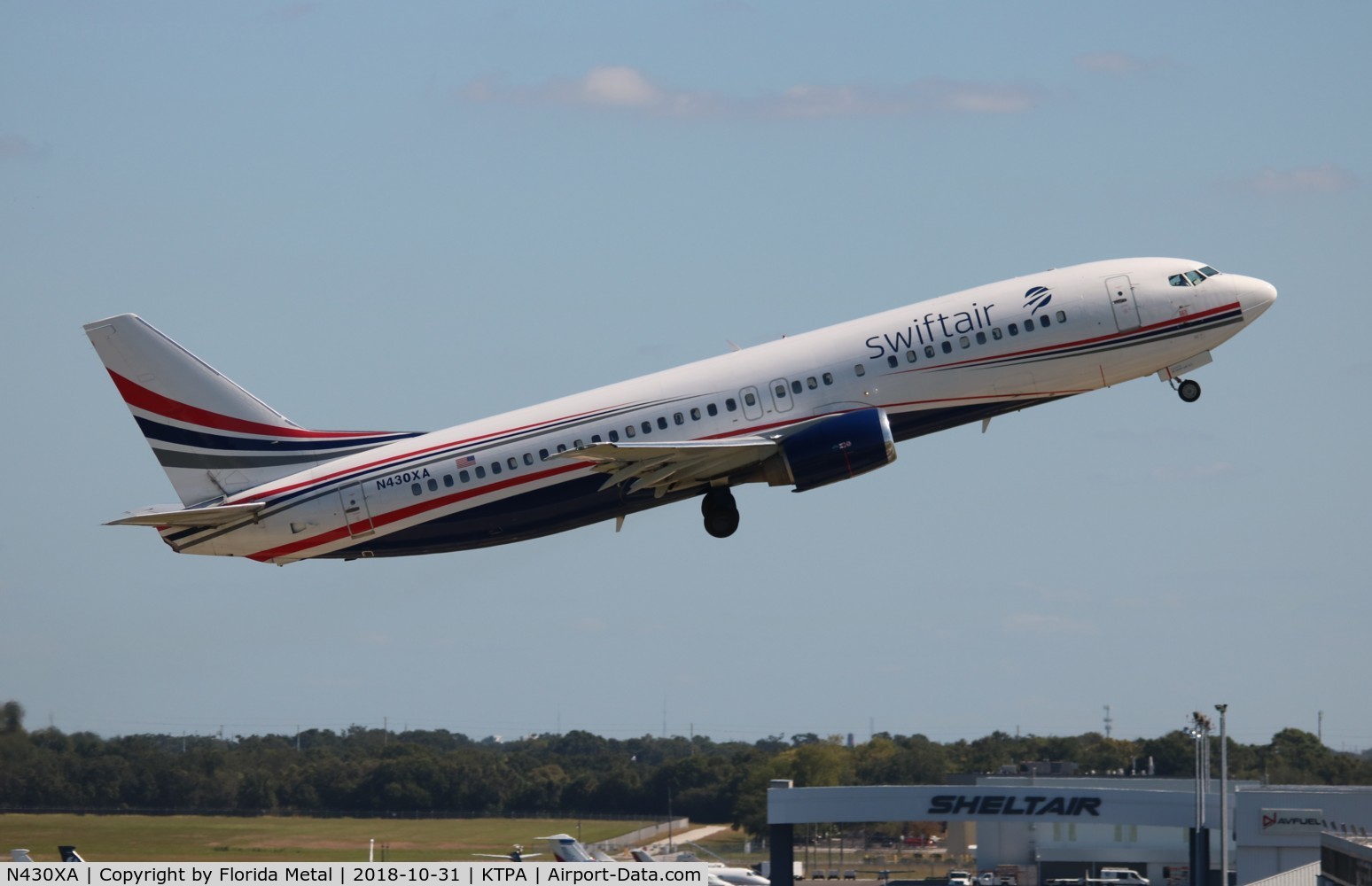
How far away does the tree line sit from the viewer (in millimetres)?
76875

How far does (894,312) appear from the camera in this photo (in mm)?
54750

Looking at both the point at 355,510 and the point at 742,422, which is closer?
the point at 742,422

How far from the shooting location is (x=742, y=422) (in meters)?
54.1

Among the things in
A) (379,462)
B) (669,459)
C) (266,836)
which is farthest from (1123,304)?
(266,836)

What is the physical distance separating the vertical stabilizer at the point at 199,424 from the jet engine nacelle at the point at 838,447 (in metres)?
12.2

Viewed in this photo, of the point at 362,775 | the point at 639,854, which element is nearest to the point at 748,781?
the point at 362,775

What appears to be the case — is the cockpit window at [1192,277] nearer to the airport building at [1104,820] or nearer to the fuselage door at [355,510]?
the fuselage door at [355,510]

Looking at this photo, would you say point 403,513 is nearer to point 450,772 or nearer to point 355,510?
point 355,510

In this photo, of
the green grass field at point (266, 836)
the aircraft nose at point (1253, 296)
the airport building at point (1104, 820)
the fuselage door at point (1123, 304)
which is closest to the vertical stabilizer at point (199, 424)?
the green grass field at point (266, 836)

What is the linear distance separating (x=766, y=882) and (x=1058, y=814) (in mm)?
23580

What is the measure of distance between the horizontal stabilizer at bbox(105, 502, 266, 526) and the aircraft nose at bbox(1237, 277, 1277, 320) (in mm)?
30147

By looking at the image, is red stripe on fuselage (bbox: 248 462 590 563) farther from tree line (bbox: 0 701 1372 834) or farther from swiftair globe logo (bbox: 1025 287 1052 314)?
tree line (bbox: 0 701 1372 834)

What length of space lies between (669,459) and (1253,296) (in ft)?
60.9

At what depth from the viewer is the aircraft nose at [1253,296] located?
5628 cm
